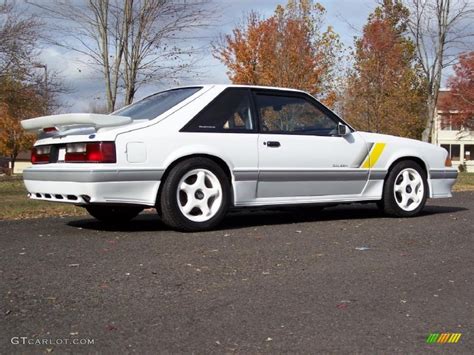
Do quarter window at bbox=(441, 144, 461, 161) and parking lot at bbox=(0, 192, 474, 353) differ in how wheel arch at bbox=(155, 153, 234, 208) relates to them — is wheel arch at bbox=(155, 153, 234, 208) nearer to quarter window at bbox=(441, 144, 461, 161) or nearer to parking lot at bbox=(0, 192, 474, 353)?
parking lot at bbox=(0, 192, 474, 353)

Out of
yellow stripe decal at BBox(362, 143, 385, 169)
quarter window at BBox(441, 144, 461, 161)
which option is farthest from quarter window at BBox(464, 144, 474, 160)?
yellow stripe decal at BBox(362, 143, 385, 169)

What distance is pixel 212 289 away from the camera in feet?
13.4

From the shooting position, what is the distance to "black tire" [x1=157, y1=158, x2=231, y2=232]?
20.0 ft

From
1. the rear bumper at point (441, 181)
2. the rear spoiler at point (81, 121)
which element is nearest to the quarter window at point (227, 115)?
the rear spoiler at point (81, 121)

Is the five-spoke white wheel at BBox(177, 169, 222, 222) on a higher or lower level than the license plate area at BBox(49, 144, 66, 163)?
lower

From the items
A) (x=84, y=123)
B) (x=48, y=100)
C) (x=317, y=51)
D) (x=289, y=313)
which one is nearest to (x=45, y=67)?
(x=48, y=100)

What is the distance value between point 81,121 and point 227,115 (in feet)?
5.04

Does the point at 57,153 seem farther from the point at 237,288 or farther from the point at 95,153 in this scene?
the point at 237,288

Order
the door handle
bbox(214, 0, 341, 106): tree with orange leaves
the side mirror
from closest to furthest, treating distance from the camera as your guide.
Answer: the door handle, the side mirror, bbox(214, 0, 341, 106): tree with orange leaves

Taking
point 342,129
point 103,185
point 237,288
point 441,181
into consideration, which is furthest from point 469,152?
point 237,288

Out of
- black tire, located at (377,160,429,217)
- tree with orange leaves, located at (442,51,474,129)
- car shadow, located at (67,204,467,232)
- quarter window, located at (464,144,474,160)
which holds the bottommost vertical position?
quarter window, located at (464,144,474,160)

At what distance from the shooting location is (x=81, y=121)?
6.00 meters

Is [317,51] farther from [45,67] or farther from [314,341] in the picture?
[314,341]

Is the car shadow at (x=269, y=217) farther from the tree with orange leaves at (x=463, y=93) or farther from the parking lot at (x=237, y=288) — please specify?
the tree with orange leaves at (x=463, y=93)
